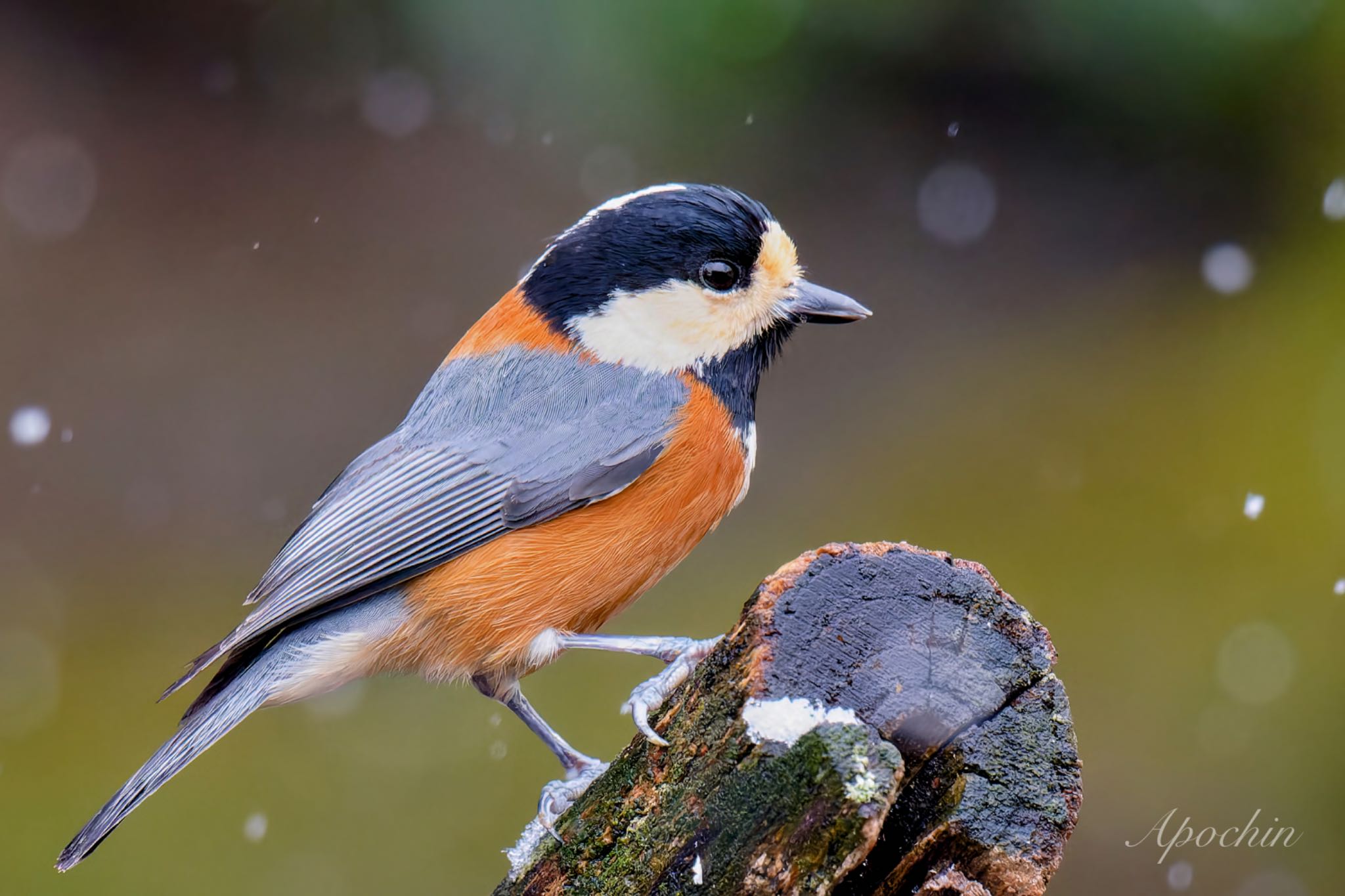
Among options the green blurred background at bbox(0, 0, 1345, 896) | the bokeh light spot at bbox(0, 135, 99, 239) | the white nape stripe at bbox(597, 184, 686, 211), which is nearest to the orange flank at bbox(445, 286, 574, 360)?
the white nape stripe at bbox(597, 184, 686, 211)

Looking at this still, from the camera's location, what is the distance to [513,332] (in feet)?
9.96

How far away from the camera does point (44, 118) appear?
7.18 metres

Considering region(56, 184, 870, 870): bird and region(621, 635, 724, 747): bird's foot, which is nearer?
region(621, 635, 724, 747): bird's foot

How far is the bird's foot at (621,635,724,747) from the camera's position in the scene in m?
2.00

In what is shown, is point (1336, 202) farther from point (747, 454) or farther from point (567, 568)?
point (567, 568)

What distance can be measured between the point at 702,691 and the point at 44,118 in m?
6.84

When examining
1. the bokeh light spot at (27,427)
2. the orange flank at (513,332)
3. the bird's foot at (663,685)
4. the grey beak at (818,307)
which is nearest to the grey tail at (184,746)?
the orange flank at (513,332)

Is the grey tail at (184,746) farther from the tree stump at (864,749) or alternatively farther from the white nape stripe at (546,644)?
the tree stump at (864,749)

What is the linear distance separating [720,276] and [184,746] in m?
1.61

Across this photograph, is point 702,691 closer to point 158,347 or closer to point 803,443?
point 803,443

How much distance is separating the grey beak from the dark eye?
15cm

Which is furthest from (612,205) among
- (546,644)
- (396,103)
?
(396,103)

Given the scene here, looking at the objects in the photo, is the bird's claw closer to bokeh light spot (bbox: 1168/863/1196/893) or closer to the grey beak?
the grey beak

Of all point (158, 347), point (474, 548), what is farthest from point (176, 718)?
point (474, 548)
